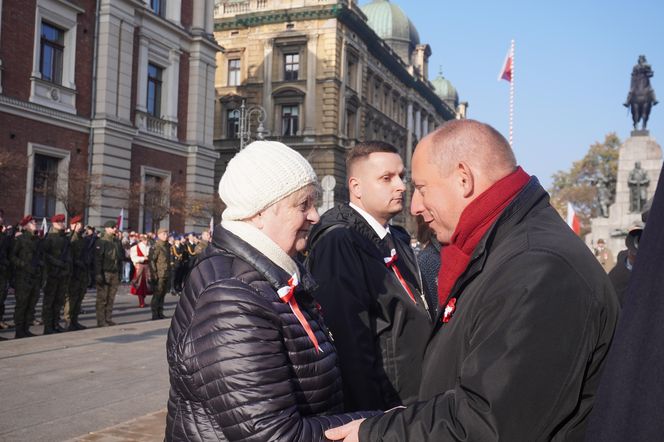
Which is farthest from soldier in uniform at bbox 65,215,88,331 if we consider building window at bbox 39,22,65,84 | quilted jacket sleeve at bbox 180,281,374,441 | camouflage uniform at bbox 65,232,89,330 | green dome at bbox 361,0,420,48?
green dome at bbox 361,0,420,48

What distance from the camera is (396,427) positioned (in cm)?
187

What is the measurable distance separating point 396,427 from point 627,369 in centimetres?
91

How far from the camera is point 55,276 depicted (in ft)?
39.4

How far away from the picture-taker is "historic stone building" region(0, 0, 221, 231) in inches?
825

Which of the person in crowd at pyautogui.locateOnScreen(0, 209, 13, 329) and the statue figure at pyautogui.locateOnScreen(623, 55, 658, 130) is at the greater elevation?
the statue figure at pyautogui.locateOnScreen(623, 55, 658, 130)

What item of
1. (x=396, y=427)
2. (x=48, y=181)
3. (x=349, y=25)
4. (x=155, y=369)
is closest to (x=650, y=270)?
(x=396, y=427)

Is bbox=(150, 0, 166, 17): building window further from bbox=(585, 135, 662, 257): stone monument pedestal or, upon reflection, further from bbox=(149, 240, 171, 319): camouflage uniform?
bbox=(585, 135, 662, 257): stone monument pedestal

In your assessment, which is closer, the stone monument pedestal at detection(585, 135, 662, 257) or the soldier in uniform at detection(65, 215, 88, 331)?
the soldier in uniform at detection(65, 215, 88, 331)

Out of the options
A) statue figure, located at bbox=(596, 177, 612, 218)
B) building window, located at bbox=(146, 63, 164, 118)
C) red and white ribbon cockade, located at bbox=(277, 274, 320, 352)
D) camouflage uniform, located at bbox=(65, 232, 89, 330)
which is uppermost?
building window, located at bbox=(146, 63, 164, 118)

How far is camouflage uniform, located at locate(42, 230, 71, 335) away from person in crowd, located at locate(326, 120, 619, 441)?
35.9 ft

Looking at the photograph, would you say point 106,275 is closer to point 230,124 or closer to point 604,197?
point 604,197

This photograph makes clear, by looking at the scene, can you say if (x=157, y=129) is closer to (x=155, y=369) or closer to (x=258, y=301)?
(x=155, y=369)

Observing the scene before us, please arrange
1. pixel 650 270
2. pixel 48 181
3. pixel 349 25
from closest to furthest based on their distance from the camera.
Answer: pixel 650 270
pixel 48 181
pixel 349 25

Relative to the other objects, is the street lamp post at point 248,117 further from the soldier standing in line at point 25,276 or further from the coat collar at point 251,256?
the coat collar at point 251,256
